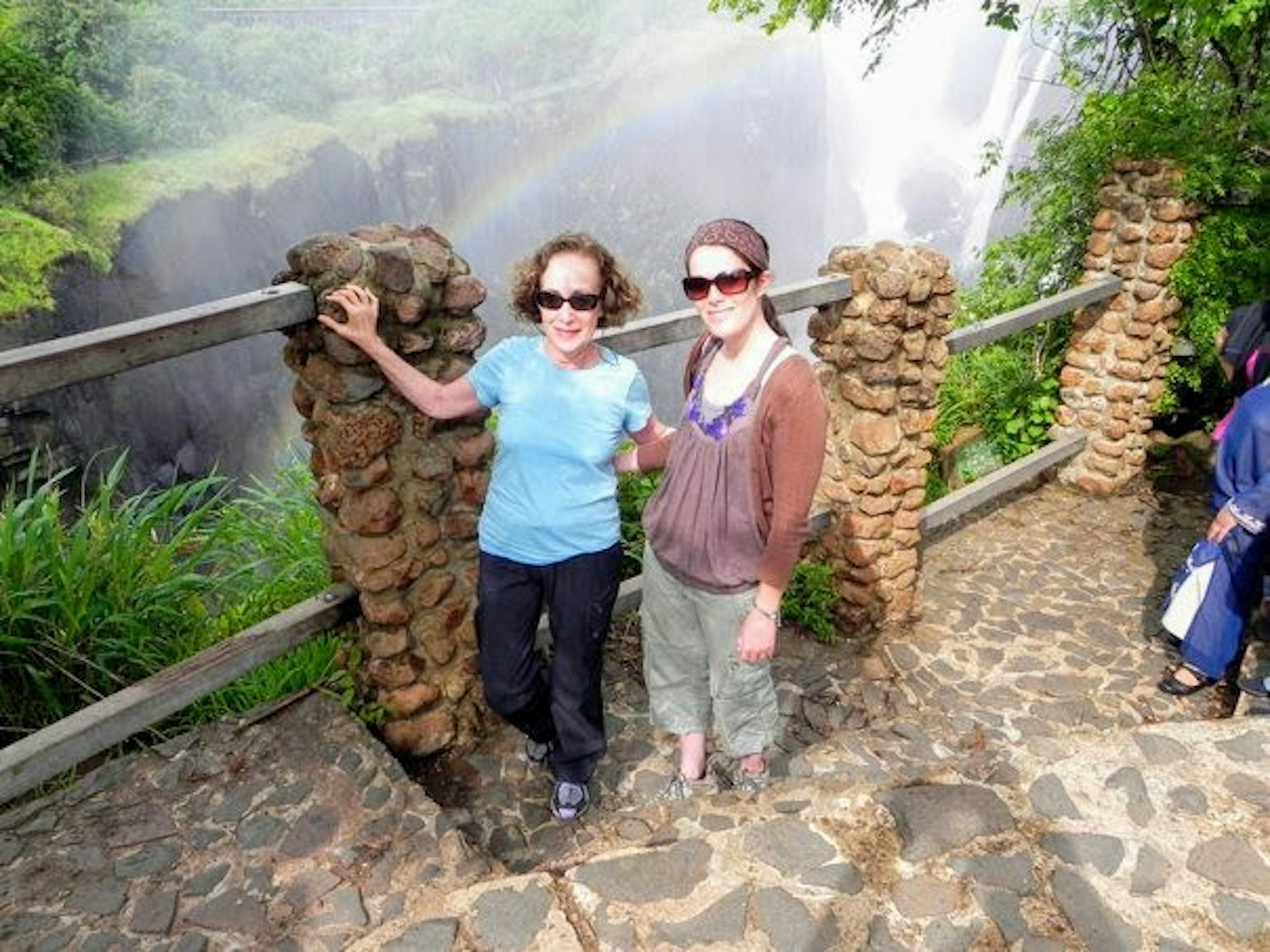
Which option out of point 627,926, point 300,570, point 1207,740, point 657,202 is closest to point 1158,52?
point 1207,740

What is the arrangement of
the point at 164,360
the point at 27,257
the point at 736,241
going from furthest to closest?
1. the point at 27,257
2. the point at 164,360
3. the point at 736,241

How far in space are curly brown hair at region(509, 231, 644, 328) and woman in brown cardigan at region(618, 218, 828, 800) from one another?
239 mm

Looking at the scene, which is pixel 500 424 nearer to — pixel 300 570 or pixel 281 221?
pixel 300 570

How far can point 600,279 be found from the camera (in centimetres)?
235

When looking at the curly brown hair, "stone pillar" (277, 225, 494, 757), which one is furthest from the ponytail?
"stone pillar" (277, 225, 494, 757)

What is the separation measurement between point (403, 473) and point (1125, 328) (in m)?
4.57

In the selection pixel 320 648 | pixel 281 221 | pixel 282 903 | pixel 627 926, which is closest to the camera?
pixel 627 926

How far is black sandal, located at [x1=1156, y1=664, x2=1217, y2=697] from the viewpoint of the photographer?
371 centimetres

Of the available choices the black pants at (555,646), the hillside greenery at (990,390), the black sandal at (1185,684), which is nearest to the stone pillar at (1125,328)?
the hillside greenery at (990,390)

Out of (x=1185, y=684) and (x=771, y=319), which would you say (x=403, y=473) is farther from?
(x=1185, y=684)

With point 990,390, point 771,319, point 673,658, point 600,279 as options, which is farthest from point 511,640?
point 990,390

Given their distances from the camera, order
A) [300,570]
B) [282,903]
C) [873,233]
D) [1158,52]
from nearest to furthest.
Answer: [282,903] < [300,570] < [1158,52] < [873,233]

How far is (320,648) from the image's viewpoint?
307 cm

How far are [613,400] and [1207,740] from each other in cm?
173
